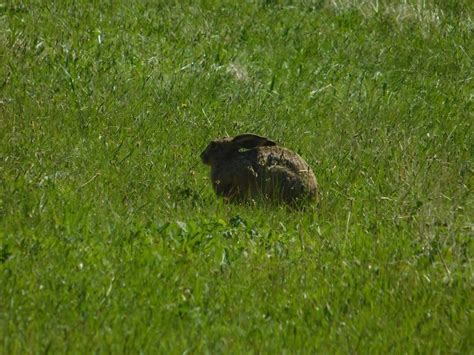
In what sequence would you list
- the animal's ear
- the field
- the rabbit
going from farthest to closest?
the animal's ear
the rabbit
the field

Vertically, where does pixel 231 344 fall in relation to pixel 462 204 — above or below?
above

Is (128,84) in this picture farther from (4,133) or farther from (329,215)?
(329,215)

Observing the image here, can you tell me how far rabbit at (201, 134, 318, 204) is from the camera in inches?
328

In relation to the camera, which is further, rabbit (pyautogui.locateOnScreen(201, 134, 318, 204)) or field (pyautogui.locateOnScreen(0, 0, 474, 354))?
rabbit (pyautogui.locateOnScreen(201, 134, 318, 204))

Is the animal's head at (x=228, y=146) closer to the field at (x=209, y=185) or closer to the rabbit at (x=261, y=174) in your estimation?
the rabbit at (x=261, y=174)

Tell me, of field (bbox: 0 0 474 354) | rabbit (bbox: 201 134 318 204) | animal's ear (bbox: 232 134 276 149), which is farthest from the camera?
animal's ear (bbox: 232 134 276 149)

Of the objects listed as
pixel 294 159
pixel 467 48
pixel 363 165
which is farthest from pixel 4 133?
pixel 467 48

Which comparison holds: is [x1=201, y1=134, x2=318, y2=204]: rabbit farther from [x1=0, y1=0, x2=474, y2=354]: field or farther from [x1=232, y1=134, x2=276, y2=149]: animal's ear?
[x1=0, y1=0, x2=474, y2=354]: field

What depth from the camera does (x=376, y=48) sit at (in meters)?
12.9

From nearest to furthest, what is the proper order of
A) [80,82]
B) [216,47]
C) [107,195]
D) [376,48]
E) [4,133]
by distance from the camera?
[107,195] → [4,133] → [80,82] → [216,47] → [376,48]

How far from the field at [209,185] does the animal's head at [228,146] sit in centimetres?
21

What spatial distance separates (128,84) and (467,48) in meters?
4.57

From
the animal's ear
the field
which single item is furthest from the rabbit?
the field

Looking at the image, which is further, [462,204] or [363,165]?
[363,165]
